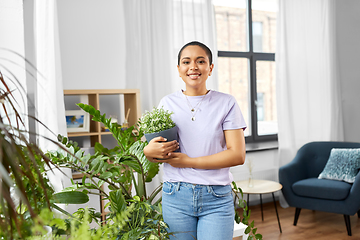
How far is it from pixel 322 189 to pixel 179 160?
2.37 metres

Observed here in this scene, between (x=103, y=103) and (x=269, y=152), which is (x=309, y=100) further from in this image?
(x=103, y=103)

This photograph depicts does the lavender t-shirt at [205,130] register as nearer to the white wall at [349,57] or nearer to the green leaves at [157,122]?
the green leaves at [157,122]

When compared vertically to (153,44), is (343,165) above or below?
below

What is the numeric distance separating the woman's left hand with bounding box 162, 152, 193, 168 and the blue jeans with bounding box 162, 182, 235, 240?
0.08 metres

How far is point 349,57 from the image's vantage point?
4.43m

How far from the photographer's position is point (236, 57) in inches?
163

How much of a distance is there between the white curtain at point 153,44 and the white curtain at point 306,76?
4.78 feet

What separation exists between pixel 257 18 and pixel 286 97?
115 centimetres

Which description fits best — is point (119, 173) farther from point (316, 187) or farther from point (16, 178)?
point (316, 187)

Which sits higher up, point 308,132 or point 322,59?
point 322,59

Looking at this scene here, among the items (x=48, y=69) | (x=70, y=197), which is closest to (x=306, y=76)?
(x=48, y=69)

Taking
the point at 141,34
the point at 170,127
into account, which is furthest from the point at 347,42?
the point at 170,127

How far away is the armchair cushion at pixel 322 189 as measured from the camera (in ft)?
9.80

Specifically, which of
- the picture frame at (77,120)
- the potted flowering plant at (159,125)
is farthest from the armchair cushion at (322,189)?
the potted flowering plant at (159,125)
